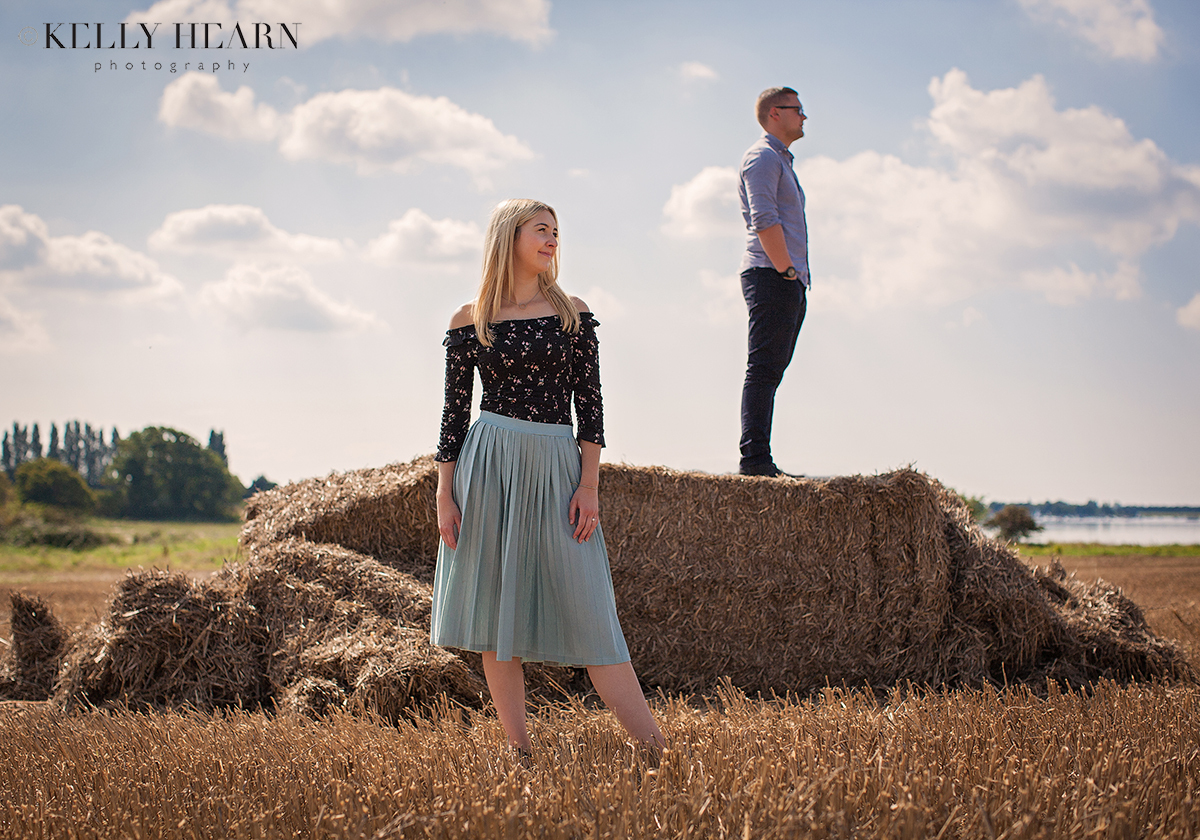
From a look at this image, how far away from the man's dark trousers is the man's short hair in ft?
3.38

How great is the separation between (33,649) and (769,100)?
5626mm

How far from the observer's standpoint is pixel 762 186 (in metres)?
4.88

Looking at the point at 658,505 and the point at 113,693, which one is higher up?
the point at 658,505

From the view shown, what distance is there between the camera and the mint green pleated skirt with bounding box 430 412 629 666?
2.77 meters

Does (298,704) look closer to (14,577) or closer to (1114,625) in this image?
(1114,625)

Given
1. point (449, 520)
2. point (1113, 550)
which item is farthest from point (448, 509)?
point (1113, 550)

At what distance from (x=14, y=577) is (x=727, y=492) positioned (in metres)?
14.7

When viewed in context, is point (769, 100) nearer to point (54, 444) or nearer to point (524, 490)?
point (524, 490)

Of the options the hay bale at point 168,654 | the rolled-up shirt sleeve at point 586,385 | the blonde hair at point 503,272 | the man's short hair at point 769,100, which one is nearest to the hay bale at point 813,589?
the hay bale at point 168,654

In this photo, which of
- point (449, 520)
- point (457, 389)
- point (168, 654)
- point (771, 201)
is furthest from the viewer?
point (771, 201)

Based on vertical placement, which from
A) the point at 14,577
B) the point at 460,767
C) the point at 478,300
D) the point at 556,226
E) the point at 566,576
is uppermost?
the point at 556,226

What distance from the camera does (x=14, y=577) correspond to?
47.2 ft

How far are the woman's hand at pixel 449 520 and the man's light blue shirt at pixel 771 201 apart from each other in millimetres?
2781

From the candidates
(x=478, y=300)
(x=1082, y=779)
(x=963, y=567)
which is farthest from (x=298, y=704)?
(x=963, y=567)
